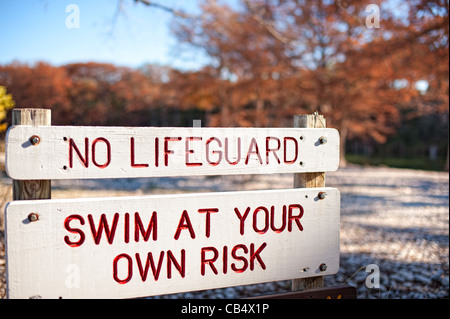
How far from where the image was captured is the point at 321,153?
191 centimetres

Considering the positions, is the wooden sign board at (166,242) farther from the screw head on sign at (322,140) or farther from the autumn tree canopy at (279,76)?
the autumn tree canopy at (279,76)

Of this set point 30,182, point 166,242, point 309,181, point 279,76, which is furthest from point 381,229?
point 279,76

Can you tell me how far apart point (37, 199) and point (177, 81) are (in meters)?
15.6

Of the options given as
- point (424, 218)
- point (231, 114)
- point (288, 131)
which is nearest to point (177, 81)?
point (231, 114)

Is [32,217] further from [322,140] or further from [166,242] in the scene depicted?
[322,140]

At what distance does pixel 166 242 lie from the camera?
5.33 feet

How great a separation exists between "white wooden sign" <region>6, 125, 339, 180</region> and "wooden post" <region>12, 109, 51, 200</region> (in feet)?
0.14

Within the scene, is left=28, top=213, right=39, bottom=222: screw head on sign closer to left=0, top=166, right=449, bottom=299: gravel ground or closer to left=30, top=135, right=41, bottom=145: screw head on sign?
left=30, top=135, right=41, bottom=145: screw head on sign

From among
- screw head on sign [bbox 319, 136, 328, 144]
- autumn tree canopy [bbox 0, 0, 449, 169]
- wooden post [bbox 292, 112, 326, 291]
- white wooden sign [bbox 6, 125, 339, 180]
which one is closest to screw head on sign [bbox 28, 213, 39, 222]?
white wooden sign [bbox 6, 125, 339, 180]

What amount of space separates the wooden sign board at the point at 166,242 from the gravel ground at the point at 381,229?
144 cm

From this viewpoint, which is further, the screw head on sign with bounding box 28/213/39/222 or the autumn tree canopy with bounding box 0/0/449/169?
the autumn tree canopy with bounding box 0/0/449/169

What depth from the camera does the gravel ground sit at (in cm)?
378

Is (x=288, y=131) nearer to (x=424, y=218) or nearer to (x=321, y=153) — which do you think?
(x=321, y=153)

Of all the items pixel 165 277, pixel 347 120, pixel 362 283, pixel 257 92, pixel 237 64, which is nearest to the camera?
pixel 165 277
